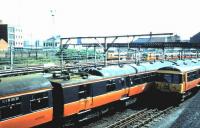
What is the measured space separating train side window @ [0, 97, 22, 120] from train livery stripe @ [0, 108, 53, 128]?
0.25 metres

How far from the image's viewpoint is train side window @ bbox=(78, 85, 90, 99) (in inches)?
677

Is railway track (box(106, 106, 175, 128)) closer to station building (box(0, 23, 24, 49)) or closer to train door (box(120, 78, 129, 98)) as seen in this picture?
train door (box(120, 78, 129, 98))

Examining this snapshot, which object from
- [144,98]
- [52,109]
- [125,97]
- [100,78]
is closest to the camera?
[52,109]

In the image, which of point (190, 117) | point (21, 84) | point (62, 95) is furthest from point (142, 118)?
point (21, 84)

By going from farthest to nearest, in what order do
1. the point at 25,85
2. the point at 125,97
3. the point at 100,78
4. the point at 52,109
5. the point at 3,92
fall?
the point at 125,97, the point at 100,78, the point at 52,109, the point at 25,85, the point at 3,92

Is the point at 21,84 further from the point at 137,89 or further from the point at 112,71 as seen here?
the point at 137,89

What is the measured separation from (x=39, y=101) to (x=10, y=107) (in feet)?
6.09

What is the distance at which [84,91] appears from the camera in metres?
17.6

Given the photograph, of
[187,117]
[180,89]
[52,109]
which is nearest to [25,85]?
[52,109]

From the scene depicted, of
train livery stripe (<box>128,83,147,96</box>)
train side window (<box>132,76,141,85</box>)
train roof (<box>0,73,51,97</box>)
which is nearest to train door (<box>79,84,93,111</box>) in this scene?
train roof (<box>0,73,51,97</box>)

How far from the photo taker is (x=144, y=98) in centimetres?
2672

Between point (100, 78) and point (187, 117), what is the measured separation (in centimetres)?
758

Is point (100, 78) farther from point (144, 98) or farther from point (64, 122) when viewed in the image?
point (144, 98)

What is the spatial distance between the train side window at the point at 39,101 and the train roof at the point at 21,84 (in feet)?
1.26
